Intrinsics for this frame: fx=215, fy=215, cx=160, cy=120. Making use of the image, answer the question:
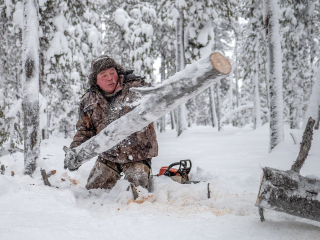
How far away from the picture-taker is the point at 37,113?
179 inches

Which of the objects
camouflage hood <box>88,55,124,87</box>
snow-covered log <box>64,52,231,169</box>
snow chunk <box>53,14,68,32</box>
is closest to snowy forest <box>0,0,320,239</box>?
snow chunk <box>53,14,68,32</box>

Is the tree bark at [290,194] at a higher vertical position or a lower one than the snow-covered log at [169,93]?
lower

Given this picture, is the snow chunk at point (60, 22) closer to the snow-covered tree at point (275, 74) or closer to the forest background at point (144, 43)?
the forest background at point (144, 43)

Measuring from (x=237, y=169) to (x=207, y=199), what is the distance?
1884 millimetres

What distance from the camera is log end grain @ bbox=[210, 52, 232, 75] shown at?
1587mm

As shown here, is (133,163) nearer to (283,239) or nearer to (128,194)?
(128,194)

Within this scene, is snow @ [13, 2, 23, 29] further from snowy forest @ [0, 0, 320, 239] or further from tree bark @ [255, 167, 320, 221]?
tree bark @ [255, 167, 320, 221]

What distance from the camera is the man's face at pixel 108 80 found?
3.22 meters

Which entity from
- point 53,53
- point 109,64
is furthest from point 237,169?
point 53,53

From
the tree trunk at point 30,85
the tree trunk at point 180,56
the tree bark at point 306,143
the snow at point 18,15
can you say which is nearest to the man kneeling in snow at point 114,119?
the tree trunk at point 30,85

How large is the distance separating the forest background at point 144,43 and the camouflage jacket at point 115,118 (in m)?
2.19

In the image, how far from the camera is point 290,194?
1510 millimetres

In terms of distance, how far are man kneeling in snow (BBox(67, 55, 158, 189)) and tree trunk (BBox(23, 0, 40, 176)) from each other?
183 cm

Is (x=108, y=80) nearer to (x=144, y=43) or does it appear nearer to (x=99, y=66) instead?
(x=99, y=66)
